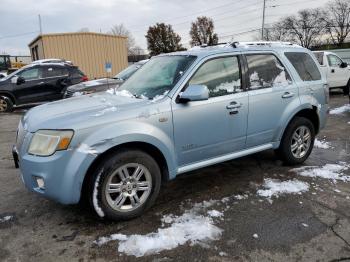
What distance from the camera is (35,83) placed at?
13227mm

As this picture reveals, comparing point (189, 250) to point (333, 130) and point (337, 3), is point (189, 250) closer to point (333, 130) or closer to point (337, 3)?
point (333, 130)

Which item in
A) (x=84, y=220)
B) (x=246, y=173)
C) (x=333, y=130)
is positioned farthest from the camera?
(x=333, y=130)

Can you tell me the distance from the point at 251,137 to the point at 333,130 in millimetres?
4217

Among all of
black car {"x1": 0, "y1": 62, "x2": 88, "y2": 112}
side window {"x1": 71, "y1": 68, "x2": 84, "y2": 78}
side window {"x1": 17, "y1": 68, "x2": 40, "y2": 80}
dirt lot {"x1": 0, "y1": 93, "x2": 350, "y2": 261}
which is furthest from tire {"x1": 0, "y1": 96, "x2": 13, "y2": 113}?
dirt lot {"x1": 0, "y1": 93, "x2": 350, "y2": 261}

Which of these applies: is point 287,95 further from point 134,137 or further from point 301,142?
point 134,137

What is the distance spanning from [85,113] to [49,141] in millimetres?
456

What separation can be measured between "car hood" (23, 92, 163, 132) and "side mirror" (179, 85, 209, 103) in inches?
14.5

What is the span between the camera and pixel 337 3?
6662 cm

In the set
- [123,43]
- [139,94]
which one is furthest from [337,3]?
[139,94]

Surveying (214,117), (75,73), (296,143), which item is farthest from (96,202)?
(75,73)

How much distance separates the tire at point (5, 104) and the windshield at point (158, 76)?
9.51 m

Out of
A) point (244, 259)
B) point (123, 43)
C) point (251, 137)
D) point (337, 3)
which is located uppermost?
point (337, 3)

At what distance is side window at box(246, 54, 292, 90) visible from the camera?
478 centimetres

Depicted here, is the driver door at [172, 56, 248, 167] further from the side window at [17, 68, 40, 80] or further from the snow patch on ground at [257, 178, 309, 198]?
the side window at [17, 68, 40, 80]
